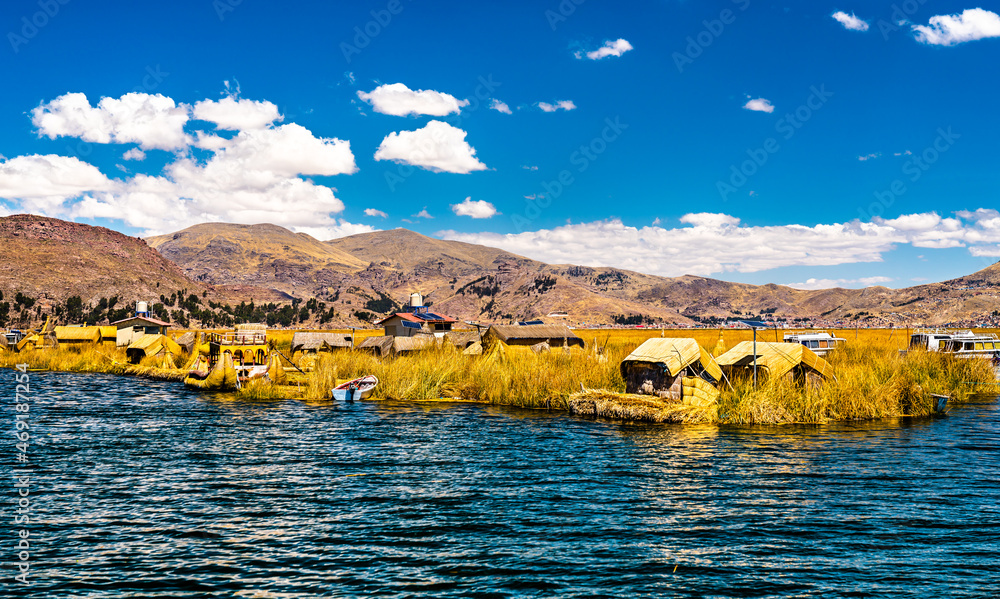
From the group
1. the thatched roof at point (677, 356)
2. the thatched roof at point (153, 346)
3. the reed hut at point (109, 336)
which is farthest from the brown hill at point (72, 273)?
the thatched roof at point (677, 356)

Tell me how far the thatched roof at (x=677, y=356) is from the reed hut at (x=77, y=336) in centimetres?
7879

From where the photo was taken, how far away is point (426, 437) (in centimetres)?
2503

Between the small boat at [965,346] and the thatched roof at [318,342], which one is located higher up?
the small boat at [965,346]

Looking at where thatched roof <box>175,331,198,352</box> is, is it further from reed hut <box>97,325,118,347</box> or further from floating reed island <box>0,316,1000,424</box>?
floating reed island <box>0,316,1000,424</box>

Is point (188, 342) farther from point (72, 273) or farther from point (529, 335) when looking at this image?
point (72, 273)

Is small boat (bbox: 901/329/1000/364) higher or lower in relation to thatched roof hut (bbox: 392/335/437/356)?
higher

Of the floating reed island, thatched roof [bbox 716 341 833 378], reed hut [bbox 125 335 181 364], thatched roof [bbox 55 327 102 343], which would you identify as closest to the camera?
the floating reed island

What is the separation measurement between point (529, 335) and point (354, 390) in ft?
85.4

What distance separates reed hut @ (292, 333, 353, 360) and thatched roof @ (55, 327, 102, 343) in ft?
91.4

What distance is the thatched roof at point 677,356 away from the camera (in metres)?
27.9

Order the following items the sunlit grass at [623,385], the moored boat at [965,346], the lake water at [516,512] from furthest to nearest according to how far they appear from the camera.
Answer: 1. the moored boat at [965,346]
2. the sunlit grass at [623,385]
3. the lake water at [516,512]

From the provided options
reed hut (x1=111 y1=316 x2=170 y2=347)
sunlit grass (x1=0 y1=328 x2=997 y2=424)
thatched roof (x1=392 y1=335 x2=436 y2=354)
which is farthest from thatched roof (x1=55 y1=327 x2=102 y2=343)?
thatched roof (x1=392 y1=335 x2=436 y2=354)

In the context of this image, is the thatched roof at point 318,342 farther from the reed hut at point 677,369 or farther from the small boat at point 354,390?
the reed hut at point 677,369

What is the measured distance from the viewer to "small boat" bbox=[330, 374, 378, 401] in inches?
1476
